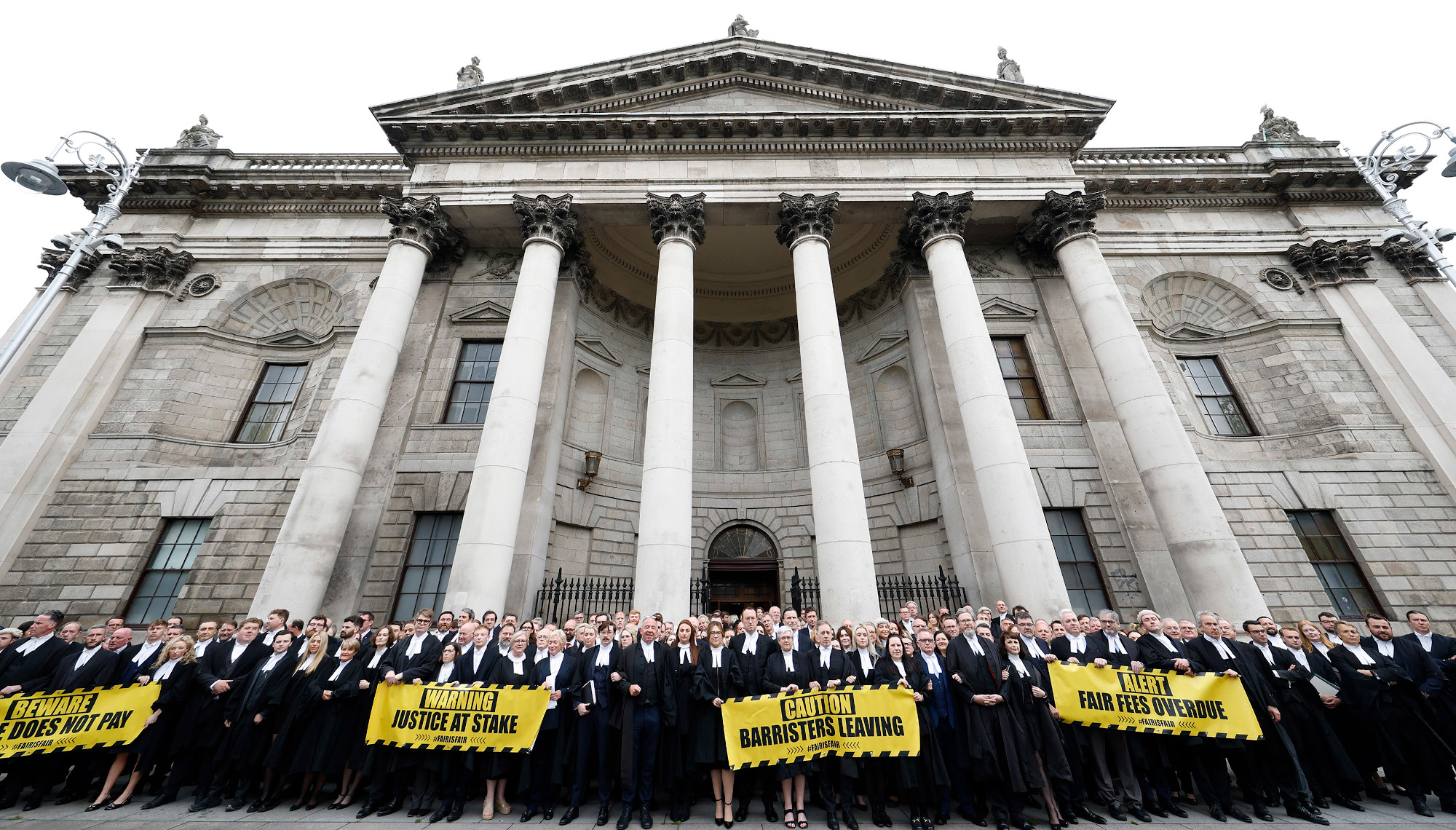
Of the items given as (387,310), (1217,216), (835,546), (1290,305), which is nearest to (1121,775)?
(835,546)

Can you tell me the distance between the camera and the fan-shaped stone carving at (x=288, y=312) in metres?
15.7

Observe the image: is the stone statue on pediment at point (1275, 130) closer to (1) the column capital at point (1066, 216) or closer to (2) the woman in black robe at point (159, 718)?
(1) the column capital at point (1066, 216)

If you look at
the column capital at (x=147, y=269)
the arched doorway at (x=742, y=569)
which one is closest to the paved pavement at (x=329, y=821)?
the arched doorway at (x=742, y=569)

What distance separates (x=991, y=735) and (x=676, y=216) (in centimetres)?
1182

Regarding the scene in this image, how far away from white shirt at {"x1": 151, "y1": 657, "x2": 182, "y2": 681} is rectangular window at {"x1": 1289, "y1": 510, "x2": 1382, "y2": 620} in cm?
1977

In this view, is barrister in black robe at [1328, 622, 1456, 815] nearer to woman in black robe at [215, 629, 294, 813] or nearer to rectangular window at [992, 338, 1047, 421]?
rectangular window at [992, 338, 1047, 421]

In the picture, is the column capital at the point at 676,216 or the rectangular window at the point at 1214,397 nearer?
the column capital at the point at 676,216

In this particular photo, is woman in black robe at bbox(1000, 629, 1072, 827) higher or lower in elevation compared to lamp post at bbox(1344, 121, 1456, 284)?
lower

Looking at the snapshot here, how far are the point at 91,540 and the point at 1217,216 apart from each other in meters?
30.4

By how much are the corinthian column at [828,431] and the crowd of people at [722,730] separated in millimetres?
3192

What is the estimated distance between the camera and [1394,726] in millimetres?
5828

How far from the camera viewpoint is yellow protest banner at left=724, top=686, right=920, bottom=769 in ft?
17.7

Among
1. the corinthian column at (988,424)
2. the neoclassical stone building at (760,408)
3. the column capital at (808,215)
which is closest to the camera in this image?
the corinthian column at (988,424)

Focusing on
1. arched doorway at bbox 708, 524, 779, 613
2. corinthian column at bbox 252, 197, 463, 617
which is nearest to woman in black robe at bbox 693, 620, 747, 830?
corinthian column at bbox 252, 197, 463, 617
